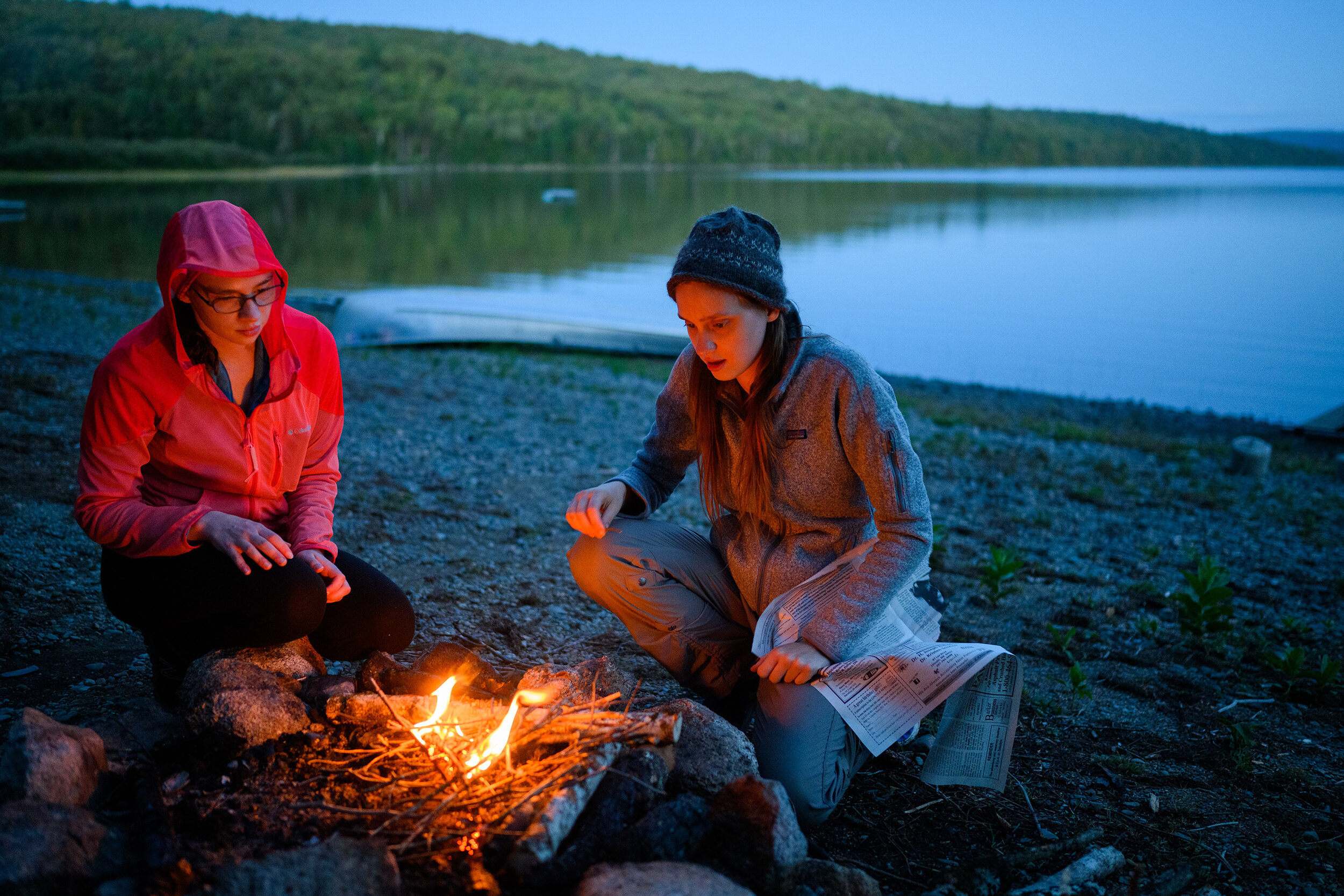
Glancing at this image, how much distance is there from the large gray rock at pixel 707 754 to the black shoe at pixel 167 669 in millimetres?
1460

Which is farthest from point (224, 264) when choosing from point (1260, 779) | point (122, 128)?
point (122, 128)

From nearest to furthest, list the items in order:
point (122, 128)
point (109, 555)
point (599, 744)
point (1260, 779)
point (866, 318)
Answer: point (599, 744) < point (109, 555) < point (1260, 779) < point (866, 318) < point (122, 128)

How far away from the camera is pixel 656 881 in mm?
1747

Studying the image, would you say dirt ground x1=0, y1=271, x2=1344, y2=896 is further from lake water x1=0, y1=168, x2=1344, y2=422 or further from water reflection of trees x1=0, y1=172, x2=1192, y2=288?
water reflection of trees x1=0, y1=172, x2=1192, y2=288

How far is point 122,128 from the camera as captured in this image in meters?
75.9

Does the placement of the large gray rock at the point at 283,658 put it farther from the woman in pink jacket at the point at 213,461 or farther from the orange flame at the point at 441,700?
the orange flame at the point at 441,700

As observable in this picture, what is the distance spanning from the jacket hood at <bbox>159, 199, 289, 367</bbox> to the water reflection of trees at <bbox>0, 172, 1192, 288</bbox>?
2197 cm

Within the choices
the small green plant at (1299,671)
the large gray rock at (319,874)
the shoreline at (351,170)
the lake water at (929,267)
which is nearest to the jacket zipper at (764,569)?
the large gray rock at (319,874)

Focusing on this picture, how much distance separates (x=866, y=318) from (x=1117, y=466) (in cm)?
1209

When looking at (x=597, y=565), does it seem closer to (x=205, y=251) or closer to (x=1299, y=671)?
(x=205, y=251)

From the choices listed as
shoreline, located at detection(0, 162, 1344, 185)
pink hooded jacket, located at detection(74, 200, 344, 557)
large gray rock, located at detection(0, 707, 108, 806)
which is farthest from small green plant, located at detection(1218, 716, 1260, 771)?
shoreline, located at detection(0, 162, 1344, 185)

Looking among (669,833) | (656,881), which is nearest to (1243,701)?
(669,833)

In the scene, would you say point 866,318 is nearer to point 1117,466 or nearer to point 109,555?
point 1117,466

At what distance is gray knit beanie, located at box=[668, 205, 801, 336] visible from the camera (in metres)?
2.40
